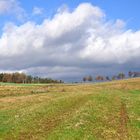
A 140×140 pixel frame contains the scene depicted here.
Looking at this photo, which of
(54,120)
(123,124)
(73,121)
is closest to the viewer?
(73,121)

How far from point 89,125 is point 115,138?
16.5 ft

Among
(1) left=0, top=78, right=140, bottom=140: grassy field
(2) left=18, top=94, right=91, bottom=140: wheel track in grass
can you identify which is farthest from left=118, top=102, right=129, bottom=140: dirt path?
(2) left=18, top=94, right=91, bottom=140: wheel track in grass

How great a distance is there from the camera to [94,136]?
35844 millimetres

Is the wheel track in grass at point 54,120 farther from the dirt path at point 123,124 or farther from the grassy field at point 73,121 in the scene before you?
the dirt path at point 123,124

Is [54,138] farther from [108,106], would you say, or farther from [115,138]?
[108,106]

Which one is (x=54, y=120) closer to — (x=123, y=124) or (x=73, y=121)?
(x=73, y=121)

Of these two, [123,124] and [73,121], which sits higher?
[73,121]

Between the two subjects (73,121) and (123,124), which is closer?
(73,121)

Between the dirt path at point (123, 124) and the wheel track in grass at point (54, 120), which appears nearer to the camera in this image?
the wheel track in grass at point (54, 120)

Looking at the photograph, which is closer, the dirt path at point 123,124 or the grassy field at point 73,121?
the grassy field at point 73,121

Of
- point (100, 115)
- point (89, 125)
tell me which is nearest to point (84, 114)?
point (100, 115)

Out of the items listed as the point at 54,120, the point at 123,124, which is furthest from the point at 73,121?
the point at 123,124

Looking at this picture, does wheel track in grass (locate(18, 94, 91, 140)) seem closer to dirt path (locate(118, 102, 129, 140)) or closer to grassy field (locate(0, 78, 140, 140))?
grassy field (locate(0, 78, 140, 140))

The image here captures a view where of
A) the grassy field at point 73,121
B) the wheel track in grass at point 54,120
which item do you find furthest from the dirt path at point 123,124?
the wheel track in grass at point 54,120
